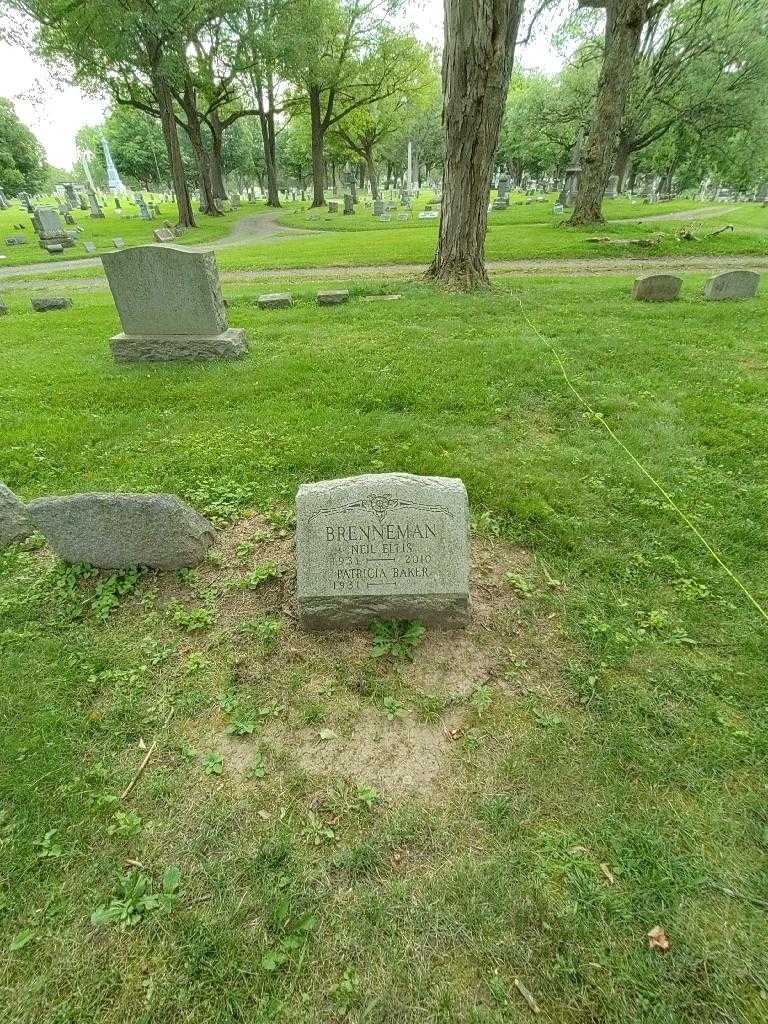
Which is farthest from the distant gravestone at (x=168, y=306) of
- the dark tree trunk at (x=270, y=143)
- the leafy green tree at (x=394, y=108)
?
the leafy green tree at (x=394, y=108)

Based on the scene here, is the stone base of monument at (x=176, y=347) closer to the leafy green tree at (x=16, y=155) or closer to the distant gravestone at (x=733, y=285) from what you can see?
the distant gravestone at (x=733, y=285)

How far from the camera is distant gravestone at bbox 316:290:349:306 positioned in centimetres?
1074

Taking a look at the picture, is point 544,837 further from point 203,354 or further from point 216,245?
point 216,245

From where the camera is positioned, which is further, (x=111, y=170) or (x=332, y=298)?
(x=111, y=170)

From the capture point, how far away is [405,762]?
2.54 meters

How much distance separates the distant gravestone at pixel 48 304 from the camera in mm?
→ 11477

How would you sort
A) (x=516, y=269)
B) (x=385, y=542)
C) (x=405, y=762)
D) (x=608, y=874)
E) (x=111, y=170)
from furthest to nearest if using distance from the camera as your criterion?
(x=111, y=170), (x=516, y=269), (x=385, y=542), (x=405, y=762), (x=608, y=874)

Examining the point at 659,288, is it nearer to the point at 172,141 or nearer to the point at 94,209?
the point at 172,141

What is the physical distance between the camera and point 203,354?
25.7 ft

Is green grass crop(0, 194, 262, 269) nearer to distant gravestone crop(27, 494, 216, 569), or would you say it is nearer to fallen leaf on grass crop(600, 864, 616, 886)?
distant gravestone crop(27, 494, 216, 569)

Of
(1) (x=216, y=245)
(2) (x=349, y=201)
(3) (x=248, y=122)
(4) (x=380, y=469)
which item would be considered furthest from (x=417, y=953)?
(3) (x=248, y=122)

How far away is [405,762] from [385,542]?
1.21m

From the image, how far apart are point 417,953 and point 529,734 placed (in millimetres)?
1101

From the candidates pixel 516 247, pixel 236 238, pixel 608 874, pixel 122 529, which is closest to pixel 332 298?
pixel 516 247
